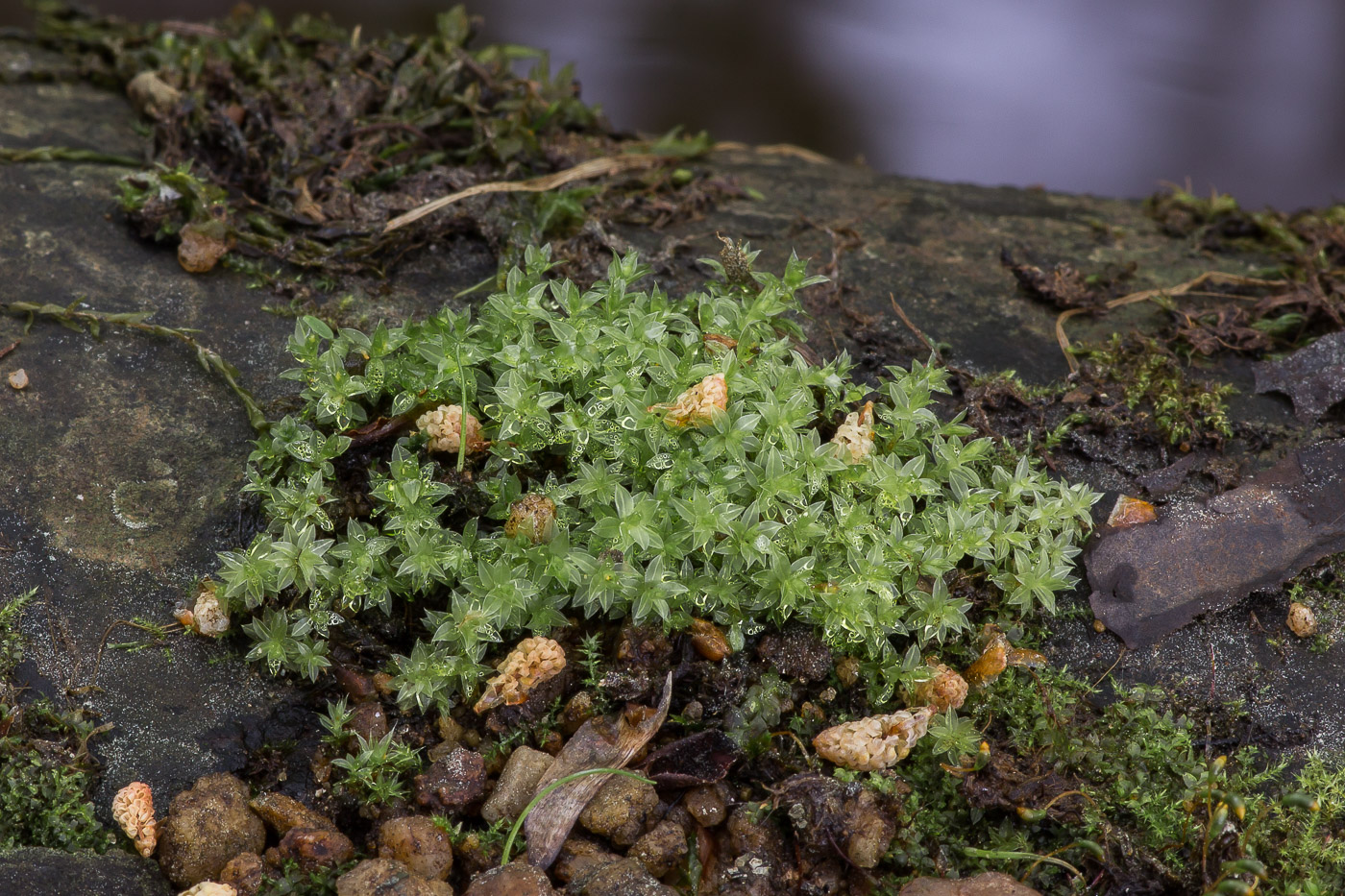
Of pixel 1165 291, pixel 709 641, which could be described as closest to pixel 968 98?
pixel 1165 291

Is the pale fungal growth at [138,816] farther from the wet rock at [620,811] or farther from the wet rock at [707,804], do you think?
the wet rock at [707,804]

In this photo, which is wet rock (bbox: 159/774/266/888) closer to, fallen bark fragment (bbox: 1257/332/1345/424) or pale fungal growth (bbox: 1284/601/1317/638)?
pale fungal growth (bbox: 1284/601/1317/638)

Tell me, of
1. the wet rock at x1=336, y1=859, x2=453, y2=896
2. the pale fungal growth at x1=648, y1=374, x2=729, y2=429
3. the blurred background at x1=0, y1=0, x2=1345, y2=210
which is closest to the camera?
the wet rock at x1=336, y1=859, x2=453, y2=896

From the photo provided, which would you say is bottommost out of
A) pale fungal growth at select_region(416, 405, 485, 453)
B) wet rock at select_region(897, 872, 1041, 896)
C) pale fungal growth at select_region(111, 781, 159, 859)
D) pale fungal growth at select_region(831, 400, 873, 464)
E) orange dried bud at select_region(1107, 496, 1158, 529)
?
pale fungal growth at select_region(111, 781, 159, 859)

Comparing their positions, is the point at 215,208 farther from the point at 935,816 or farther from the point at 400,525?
the point at 935,816

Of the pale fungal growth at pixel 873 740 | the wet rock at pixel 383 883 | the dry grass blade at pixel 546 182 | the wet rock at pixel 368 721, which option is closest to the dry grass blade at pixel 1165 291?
the pale fungal growth at pixel 873 740

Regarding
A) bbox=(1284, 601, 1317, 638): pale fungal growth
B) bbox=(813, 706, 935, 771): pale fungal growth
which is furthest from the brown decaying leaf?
bbox=(1284, 601, 1317, 638): pale fungal growth
